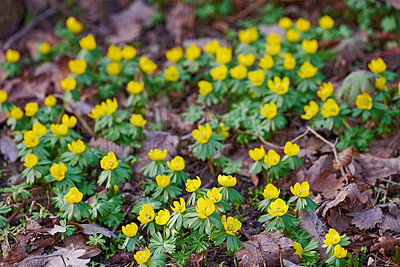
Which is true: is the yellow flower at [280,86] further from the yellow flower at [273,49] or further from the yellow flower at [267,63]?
the yellow flower at [273,49]

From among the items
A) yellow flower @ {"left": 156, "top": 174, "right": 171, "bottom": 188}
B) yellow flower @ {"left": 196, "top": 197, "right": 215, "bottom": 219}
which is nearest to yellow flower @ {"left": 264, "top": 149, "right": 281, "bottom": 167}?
yellow flower @ {"left": 196, "top": 197, "right": 215, "bottom": 219}

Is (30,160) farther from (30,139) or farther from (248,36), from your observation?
(248,36)

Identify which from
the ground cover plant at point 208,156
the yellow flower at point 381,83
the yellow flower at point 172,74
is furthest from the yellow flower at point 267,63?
the yellow flower at point 381,83

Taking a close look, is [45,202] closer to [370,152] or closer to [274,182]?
[274,182]

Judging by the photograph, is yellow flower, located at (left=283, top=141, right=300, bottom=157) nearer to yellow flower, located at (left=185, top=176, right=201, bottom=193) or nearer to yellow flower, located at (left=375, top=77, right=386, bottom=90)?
yellow flower, located at (left=185, top=176, right=201, bottom=193)

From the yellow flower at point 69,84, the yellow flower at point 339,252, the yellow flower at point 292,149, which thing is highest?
the yellow flower at point 69,84

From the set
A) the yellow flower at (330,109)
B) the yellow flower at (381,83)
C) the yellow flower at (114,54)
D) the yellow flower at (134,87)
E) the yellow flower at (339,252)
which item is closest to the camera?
the yellow flower at (339,252)

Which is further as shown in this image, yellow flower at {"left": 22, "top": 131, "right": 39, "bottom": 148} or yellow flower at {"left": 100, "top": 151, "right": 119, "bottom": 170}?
yellow flower at {"left": 22, "top": 131, "right": 39, "bottom": 148}
